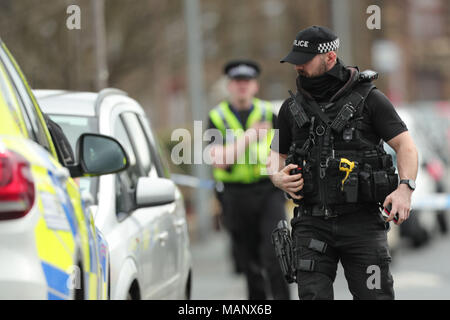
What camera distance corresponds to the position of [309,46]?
582cm

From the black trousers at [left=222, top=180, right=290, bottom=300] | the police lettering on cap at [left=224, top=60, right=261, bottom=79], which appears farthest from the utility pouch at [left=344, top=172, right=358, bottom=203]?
the police lettering on cap at [left=224, top=60, right=261, bottom=79]

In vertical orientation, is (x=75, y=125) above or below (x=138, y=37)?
below

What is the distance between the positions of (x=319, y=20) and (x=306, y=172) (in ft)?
109

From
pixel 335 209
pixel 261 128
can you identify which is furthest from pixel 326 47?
pixel 261 128

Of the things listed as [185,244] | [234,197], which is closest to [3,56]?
[185,244]

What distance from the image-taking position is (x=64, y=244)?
3.65 metres

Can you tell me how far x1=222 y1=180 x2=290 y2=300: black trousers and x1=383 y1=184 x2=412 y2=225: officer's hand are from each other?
3.16 meters

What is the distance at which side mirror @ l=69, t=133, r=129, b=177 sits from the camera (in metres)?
4.59

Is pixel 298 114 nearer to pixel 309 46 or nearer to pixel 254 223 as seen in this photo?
pixel 309 46

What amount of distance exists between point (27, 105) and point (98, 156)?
1.82 feet

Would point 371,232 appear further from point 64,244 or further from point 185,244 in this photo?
point 64,244

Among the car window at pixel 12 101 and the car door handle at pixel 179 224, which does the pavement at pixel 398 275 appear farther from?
the car window at pixel 12 101

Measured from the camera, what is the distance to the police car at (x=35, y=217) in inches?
134

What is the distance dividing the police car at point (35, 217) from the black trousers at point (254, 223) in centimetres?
460
